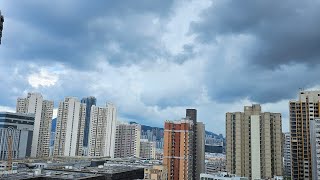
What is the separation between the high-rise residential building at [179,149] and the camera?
7756 cm

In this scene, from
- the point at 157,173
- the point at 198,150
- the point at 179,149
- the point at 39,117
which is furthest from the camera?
the point at 39,117

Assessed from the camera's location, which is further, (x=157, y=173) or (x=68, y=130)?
(x=68, y=130)

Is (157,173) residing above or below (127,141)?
below

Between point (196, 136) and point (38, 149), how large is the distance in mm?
71769

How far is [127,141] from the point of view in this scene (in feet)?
505

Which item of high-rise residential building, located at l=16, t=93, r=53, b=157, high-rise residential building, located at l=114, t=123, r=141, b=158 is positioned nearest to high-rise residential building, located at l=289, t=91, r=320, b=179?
high-rise residential building, located at l=114, t=123, r=141, b=158

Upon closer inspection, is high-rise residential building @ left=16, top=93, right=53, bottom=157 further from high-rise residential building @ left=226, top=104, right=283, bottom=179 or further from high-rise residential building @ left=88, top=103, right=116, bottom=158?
high-rise residential building @ left=226, top=104, right=283, bottom=179

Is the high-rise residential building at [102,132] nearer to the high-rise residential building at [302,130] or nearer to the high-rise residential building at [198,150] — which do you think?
the high-rise residential building at [198,150]

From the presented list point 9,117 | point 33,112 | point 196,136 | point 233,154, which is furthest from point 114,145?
point 233,154

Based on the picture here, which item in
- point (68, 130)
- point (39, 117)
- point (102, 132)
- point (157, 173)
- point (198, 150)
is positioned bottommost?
point (157, 173)

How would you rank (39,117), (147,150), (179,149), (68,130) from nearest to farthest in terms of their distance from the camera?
(179,149), (39,117), (68,130), (147,150)

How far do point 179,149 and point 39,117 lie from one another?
72952mm

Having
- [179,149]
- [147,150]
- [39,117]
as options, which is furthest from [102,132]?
[179,149]

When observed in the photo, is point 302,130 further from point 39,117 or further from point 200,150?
point 39,117
